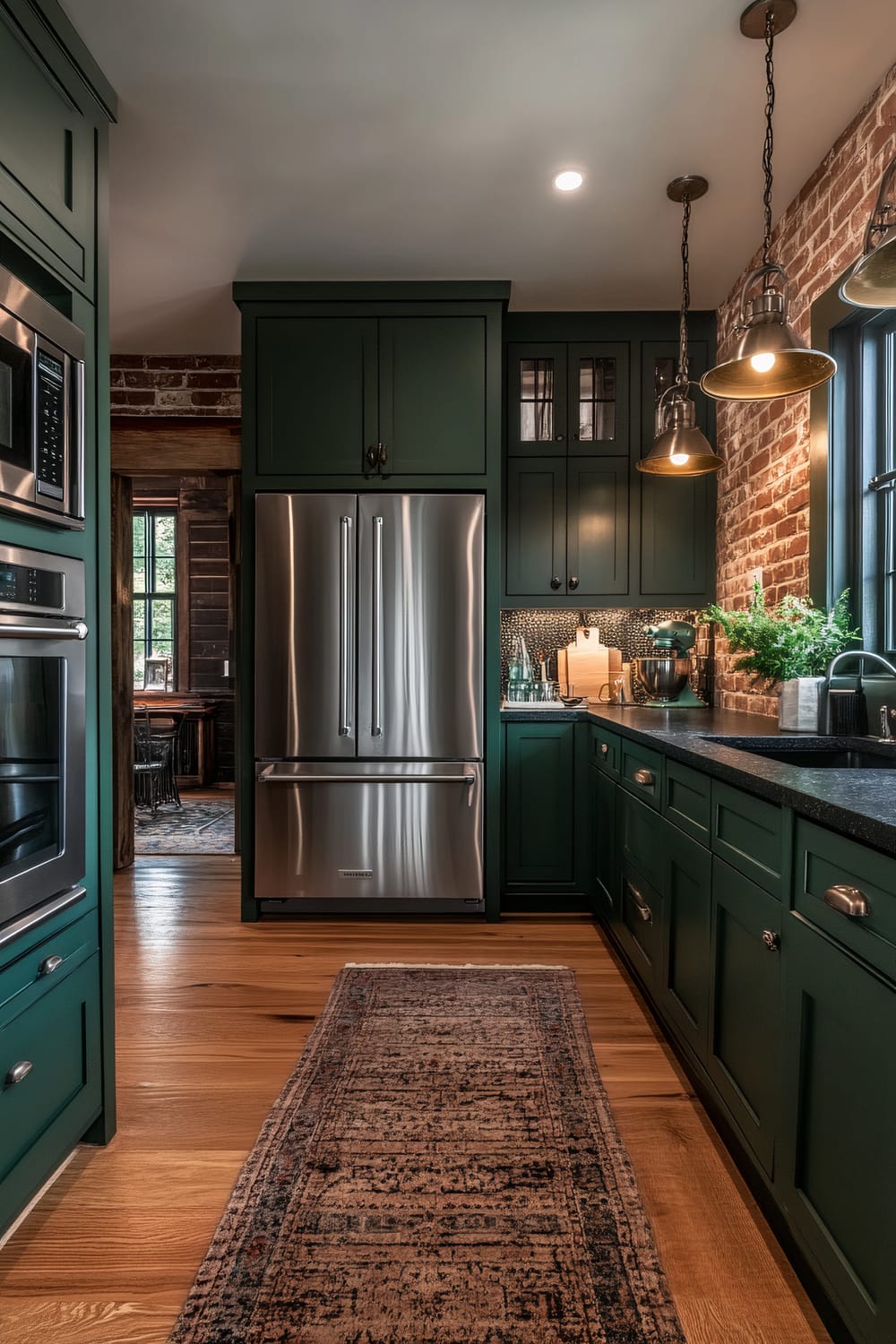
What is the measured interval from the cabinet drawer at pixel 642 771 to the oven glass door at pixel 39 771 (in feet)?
5.21

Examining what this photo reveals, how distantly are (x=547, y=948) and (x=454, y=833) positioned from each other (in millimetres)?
613

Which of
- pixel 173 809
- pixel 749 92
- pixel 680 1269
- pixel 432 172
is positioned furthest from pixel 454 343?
pixel 173 809

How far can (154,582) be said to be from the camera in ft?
25.8

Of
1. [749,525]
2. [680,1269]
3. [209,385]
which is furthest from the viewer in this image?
[209,385]

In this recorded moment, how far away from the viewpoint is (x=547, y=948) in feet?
10.1

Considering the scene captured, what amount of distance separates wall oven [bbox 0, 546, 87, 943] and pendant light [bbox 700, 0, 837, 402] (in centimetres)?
168

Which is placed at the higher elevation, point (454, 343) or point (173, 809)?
point (454, 343)

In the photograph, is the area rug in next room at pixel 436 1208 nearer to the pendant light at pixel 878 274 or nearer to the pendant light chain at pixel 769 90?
the pendant light at pixel 878 274

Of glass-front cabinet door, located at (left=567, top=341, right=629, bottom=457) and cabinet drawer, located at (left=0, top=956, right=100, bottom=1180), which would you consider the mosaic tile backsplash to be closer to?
glass-front cabinet door, located at (left=567, top=341, right=629, bottom=457)

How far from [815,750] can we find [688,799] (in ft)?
1.82

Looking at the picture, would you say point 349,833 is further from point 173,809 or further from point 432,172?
point 173,809

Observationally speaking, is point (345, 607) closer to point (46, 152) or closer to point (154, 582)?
point (46, 152)

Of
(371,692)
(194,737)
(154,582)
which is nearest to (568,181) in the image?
(371,692)

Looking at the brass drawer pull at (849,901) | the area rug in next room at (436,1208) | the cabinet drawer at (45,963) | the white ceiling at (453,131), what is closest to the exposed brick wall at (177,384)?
the white ceiling at (453,131)
